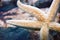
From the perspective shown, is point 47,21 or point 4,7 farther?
point 4,7

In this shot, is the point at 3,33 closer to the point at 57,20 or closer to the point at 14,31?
the point at 14,31

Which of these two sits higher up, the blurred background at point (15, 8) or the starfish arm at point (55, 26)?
the blurred background at point (15, 8)

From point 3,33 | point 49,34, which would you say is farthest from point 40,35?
point 3,33

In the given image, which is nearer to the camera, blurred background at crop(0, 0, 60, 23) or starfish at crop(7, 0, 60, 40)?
starfish at crop(7, 0, 60, 40)

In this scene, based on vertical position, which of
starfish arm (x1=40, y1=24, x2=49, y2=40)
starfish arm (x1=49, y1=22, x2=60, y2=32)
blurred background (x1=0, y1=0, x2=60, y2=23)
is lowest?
starfish arm (x1=40, y1=24, x2=49, y2=40)

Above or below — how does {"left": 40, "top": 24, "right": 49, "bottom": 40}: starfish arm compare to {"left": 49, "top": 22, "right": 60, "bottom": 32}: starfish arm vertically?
below

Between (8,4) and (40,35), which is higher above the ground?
(8,4)

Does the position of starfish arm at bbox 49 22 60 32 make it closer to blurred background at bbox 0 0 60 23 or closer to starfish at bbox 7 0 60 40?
starfish at bbox 7 0 60 40

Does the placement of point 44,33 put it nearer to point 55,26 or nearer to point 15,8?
point 55,26

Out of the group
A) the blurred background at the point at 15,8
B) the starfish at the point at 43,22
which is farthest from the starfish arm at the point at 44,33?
the blurred background at the point at 15,8

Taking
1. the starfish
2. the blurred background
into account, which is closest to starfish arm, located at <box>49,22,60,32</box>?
the starfish

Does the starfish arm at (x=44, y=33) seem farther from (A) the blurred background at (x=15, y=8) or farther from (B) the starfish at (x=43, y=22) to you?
(A) the blurred background at (x=15, y=8)
